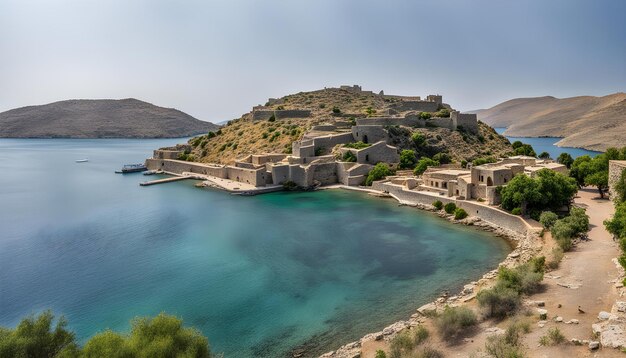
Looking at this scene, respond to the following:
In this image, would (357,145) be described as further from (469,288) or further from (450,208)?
(469,288)

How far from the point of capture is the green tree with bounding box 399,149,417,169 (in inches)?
1312

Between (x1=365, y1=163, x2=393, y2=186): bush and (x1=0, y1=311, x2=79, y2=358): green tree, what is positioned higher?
(x1=365, y1=163, x2=393, y2=186): bush

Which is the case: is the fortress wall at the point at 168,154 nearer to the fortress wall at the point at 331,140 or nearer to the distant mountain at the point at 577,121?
the fortress wall at the point at 331,140

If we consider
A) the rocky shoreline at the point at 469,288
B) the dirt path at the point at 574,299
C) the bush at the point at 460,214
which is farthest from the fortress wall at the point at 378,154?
the dirt path at the point at 574,299

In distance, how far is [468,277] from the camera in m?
14.3

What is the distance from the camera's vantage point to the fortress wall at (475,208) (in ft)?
60.7

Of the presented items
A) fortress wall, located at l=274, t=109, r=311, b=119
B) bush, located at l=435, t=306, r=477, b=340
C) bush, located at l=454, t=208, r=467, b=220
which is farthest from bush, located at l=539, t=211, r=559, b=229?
fortress wall, located at l=274, t=109, r=311, b=119

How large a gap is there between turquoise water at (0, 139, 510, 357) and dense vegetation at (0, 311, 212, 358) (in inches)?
107

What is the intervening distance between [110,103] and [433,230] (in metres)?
168

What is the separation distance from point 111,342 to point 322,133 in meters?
32.7

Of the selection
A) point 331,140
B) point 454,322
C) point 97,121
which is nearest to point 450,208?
point 454,322

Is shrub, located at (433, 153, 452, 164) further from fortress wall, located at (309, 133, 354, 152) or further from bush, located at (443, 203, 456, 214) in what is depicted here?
bush, located at (443, 203, 456, 214)

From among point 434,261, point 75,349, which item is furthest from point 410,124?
point 75,349

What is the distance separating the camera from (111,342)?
737 centimetres
